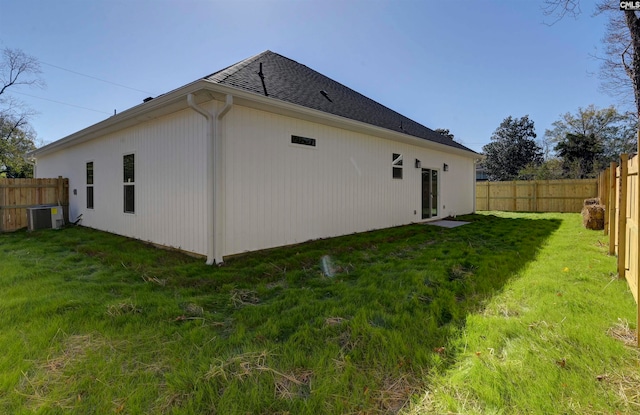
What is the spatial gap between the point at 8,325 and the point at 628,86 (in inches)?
683

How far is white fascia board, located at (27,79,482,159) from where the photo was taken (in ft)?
14.6

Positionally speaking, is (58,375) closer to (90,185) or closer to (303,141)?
(303,141)

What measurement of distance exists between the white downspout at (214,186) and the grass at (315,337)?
32cm

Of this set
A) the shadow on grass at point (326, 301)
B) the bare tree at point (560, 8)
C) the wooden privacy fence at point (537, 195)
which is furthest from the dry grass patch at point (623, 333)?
the wooden privacy fence at point (537, 195)

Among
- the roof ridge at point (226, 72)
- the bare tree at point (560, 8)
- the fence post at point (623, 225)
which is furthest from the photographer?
the bare tree at point (560, 8)

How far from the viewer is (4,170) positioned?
73.2ft

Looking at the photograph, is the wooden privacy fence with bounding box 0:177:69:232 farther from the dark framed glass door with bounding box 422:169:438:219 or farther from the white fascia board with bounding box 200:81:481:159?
the dark framed glass door with bounding box 422:169:438:219

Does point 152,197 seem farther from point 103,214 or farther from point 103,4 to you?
point 103,4

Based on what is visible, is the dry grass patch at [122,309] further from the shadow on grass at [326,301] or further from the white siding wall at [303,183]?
the white siding wall at [303,183]

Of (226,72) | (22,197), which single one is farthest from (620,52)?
(22,197)

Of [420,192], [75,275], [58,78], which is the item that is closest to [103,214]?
[75,275]

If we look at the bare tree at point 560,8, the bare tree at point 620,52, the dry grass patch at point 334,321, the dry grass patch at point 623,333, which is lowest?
the dry grass patch at point 334,321

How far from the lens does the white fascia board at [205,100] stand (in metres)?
4.46

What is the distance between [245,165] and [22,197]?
8447 mm
